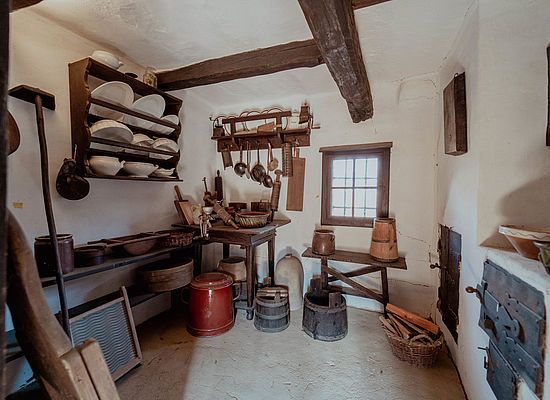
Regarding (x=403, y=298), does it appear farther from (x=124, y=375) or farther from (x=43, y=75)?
(x=43, y=75)

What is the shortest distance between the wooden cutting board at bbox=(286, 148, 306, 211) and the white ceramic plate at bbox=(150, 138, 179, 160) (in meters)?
1.33

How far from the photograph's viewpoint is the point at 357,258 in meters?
2.28

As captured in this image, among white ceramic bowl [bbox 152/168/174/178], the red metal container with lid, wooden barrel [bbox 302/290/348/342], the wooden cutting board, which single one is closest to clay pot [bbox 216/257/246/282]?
the red metal container with lid

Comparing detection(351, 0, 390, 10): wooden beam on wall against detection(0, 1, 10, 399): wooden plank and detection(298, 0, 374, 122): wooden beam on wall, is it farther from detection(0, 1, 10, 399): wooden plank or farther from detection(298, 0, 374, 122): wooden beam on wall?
detection(0, 1, 10, 399): wooden plank

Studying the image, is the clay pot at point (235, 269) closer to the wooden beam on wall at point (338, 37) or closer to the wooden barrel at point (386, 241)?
the wooden barrel at point (386, 241)

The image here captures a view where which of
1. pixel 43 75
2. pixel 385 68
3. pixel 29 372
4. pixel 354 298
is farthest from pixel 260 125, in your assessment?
pixel 29 372

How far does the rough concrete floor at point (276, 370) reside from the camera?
1.50 metres

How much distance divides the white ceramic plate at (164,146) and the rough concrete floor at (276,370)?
162cm

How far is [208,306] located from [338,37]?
2.19m

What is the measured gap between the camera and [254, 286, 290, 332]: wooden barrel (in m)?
2.14

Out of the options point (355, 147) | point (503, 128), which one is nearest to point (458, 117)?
point (503, 128)

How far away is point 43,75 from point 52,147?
0.47m

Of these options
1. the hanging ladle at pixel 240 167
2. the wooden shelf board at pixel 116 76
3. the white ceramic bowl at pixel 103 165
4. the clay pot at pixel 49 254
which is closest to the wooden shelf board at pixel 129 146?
the white ceramic bowl at pixel 103 165

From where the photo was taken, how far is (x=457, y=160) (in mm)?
1652
